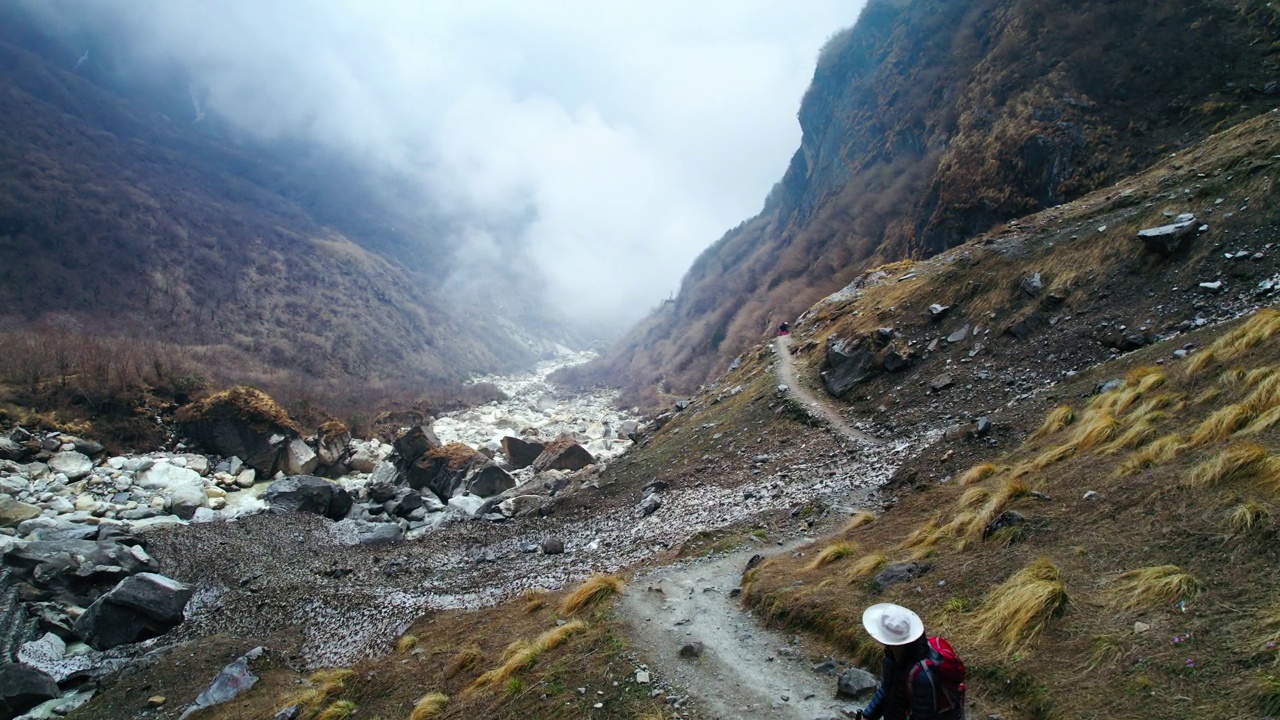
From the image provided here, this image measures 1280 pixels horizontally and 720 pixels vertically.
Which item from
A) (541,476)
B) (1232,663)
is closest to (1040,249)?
(1232,663)

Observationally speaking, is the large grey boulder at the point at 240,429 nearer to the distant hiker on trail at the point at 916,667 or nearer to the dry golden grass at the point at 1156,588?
the distant hiker on trail at the point at 916,667

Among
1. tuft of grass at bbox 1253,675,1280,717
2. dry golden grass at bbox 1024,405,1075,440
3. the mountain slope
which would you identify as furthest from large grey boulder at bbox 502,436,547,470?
the mountain slope

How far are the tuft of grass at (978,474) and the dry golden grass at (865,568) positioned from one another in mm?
4337

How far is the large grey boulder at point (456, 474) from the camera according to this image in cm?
3619

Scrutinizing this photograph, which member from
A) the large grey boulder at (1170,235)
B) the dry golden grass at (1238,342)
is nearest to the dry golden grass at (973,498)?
the dry golden grass at (1238,342)

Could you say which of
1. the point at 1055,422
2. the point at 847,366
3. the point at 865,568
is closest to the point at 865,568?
the point at 865,568

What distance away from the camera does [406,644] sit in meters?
14.5

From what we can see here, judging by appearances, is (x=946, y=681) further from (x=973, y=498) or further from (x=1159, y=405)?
(x=1159, y=405)

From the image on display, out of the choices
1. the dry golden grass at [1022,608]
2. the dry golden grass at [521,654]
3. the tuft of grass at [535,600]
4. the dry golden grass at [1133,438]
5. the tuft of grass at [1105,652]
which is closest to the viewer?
the tuft of grass at [1105,652]

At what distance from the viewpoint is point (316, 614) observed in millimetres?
19453

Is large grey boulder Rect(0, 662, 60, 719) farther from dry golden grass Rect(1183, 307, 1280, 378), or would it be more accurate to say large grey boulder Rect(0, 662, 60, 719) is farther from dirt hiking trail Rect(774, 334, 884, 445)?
dry golden grass Rect(1183, 307, 1280, 378)

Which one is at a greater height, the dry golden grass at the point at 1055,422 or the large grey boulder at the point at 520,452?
the large grey boulder at the point at 520,452

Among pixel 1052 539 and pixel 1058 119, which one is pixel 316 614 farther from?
pixel 1058 119

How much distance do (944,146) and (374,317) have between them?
360 ft
